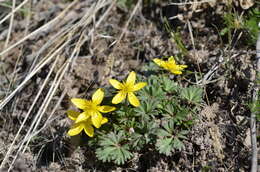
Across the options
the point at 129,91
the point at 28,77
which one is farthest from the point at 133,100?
the point at 28,77

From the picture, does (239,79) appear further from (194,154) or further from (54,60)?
(54,60)

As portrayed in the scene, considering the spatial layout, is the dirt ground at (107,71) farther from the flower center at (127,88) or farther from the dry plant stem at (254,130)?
the flower center at (127,88)

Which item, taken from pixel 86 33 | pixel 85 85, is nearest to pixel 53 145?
pixel 85 85

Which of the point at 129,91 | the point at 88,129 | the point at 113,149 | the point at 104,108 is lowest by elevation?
the point at 113,149

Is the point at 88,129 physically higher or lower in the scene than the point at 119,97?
lower

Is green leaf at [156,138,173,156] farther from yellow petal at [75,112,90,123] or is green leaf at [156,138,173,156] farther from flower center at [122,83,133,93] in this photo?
yellow petal at [75,112,90,123]

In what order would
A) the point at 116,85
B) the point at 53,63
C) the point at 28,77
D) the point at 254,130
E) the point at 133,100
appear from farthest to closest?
the point at 53,63, the point at 28,77, the point at 116,85, the point at 133,100, the point at 254,130

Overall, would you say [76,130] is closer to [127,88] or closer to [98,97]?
[98,97]
